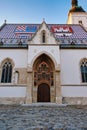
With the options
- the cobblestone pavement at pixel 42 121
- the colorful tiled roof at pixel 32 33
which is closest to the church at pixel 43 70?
the colorful tiled roof at pixel 32 33

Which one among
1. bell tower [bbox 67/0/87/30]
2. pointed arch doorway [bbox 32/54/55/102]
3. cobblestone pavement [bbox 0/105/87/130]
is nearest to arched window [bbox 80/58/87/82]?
pointed arch doorway [bbox 32/54/55/102]

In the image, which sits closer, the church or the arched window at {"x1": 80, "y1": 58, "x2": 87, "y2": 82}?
the church

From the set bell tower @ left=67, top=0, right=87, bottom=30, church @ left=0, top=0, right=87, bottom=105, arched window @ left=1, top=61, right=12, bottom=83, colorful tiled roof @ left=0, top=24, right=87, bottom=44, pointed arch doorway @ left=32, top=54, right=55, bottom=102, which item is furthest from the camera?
bell tower @ left=67, top=0, right=87, bottom=30

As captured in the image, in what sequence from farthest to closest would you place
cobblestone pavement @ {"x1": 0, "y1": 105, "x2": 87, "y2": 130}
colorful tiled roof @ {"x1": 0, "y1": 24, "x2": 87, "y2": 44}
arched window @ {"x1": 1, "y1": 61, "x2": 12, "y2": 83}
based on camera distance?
colorful tiled roof @ {"x1": 0, "y1": 24, "x2": 87, "y2": 44} → arched window @ {"x1": 1, "y1": 61, "x2": 12, "y2": 83} → cobblestone pavement @ {"x1": 0, "y1": 105, "x2": 87, "y2": 130}

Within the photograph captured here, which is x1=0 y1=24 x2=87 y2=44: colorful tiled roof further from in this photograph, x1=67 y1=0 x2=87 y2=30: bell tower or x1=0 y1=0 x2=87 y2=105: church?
x1=67 y1=0 x2=87 y2=30: bell tower

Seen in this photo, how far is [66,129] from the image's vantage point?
4.43m

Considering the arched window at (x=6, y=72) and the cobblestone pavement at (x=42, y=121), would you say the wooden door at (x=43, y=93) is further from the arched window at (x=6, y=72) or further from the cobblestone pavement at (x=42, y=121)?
the cobblestone pavement at (x=42, y=121)

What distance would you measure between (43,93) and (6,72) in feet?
16.8

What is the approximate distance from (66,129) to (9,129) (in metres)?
1.82

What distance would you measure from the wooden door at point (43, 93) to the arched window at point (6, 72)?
3.83m

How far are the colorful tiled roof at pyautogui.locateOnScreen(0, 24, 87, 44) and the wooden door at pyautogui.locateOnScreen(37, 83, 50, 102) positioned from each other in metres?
6.78

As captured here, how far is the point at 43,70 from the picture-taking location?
17141 millimetres

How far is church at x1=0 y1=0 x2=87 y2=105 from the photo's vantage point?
15156 millimetres

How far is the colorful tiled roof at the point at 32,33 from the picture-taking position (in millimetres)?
19781
